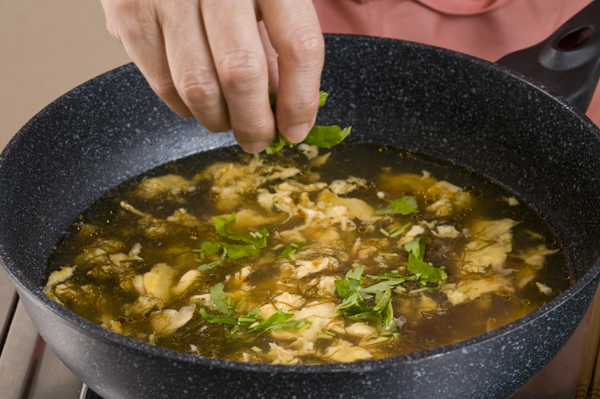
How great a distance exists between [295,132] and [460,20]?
2.73 ft

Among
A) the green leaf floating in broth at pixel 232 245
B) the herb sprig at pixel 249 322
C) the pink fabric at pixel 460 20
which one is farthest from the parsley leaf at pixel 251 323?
the pink fabric at pixel 460 20

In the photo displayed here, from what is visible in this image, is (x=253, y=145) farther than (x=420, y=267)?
No

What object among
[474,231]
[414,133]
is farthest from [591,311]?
[414,133]

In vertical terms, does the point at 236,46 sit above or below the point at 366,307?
above

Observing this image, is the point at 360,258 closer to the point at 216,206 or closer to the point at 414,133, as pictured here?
the point at 216,206

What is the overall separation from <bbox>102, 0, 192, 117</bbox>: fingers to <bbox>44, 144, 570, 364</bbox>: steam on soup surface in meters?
0.28

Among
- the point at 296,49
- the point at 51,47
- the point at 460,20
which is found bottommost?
the point at 51,47

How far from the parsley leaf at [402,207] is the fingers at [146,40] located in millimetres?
412

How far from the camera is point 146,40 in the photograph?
0.64 m

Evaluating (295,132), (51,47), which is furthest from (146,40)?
(51,47)

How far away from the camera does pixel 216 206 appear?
99cm

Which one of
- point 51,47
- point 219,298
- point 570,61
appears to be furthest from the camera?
point 51,47

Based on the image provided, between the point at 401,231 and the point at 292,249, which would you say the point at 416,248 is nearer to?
the point at 401,231

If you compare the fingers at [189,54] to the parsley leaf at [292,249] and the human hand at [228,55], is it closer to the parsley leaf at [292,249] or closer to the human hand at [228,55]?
the human hand at [228,55]
